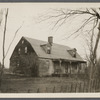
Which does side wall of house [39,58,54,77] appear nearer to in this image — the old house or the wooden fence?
the old house

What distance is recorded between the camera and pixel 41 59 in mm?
1695

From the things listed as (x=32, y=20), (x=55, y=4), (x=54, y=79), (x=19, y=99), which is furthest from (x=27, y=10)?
(x=19, y=99)

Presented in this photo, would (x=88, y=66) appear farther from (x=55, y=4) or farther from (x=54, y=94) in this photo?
(x=55, y=4)

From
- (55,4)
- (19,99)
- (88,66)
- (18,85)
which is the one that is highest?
(55,4)

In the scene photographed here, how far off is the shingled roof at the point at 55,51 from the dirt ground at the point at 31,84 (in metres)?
0.16

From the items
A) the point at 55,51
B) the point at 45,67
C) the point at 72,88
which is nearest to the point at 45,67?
the point at 45,67

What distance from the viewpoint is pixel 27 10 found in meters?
1.73

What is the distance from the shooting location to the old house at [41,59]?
169 cm

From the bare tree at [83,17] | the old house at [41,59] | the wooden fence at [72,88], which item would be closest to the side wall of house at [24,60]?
the old house at [41,59]

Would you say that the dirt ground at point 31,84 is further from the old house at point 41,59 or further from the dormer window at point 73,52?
the dormer window at point 73,52

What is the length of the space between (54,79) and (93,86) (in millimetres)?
293

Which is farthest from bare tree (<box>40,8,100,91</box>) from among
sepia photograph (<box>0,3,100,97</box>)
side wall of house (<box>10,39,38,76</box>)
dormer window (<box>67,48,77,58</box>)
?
side wall of house (<box>10,39,38,76</box>)

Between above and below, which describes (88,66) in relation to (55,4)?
below

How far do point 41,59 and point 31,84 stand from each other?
0.19 metres
